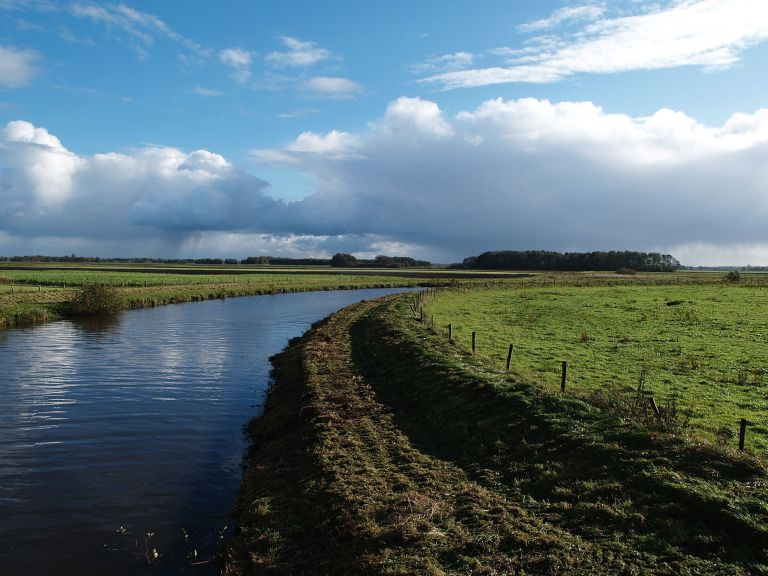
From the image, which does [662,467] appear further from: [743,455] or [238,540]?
[238,540]

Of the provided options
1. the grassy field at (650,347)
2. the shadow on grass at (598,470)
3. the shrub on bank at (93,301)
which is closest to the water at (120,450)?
the shadow on grass at (598,470)

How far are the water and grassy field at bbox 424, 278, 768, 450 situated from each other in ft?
41.6

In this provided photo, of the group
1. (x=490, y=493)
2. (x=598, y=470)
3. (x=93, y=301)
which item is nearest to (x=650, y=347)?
(x=598, y=470)

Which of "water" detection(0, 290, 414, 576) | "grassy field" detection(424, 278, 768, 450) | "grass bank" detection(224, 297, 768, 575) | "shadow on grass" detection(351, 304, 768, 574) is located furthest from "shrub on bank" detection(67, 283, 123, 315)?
"shadow on grass" detection(351, 304, 768, 574)

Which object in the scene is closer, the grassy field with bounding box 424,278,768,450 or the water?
the water

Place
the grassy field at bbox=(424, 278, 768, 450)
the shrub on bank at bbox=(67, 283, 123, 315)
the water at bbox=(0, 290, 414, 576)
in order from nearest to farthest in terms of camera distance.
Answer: the water at bbox=(0, 290, 414, 576), the grassy field at bbox=(424, 278, 768, 450), the shrub on bank at bbox=(67, 283, 123, 315)

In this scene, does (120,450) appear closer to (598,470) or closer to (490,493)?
(490,493)

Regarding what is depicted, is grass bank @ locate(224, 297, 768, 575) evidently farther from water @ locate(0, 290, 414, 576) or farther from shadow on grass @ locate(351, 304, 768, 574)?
water @ locate(0, 290, 414, 576)

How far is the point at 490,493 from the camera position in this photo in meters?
11.6

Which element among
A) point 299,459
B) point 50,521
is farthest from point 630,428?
point 50,521

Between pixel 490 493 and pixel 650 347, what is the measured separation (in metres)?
23.1

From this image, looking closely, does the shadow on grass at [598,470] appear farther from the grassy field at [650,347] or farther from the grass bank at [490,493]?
the grassy field at [650,347]

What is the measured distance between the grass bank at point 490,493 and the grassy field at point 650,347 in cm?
404

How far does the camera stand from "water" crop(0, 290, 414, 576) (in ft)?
37.1
